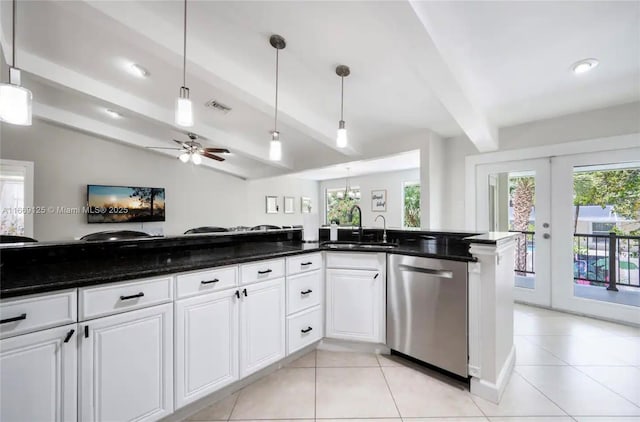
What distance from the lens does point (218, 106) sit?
145 inches

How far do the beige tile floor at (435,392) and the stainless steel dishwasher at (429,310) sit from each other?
180 millimetres

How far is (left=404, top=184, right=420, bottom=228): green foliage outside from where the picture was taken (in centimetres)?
698

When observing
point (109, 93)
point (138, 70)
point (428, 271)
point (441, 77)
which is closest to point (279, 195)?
point (109, 93)

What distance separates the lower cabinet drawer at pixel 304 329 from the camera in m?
2.03

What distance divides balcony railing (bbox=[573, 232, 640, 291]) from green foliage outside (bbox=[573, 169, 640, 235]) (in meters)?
0.17

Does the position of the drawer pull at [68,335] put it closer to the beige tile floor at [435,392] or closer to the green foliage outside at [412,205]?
the beige tile floor at [435,392]

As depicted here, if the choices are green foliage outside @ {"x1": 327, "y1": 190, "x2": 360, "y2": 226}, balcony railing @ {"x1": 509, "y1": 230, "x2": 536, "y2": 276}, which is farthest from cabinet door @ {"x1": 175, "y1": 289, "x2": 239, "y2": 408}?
green foliage outside @ {"x1": 327, "y1": 190, "x2": 360, "y2": 226}

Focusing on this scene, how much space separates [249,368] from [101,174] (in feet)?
18.2

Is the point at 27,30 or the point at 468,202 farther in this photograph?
the point at 468,202

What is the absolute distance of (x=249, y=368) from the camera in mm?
1760

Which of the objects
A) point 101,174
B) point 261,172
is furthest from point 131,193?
point 261,172

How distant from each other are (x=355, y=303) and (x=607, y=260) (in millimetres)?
3271

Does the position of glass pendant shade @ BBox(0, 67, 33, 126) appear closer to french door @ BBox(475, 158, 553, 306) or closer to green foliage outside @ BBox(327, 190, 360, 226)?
french door @ BBox(475, 158, 553, 306)

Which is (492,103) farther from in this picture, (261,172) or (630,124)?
(261,172)
